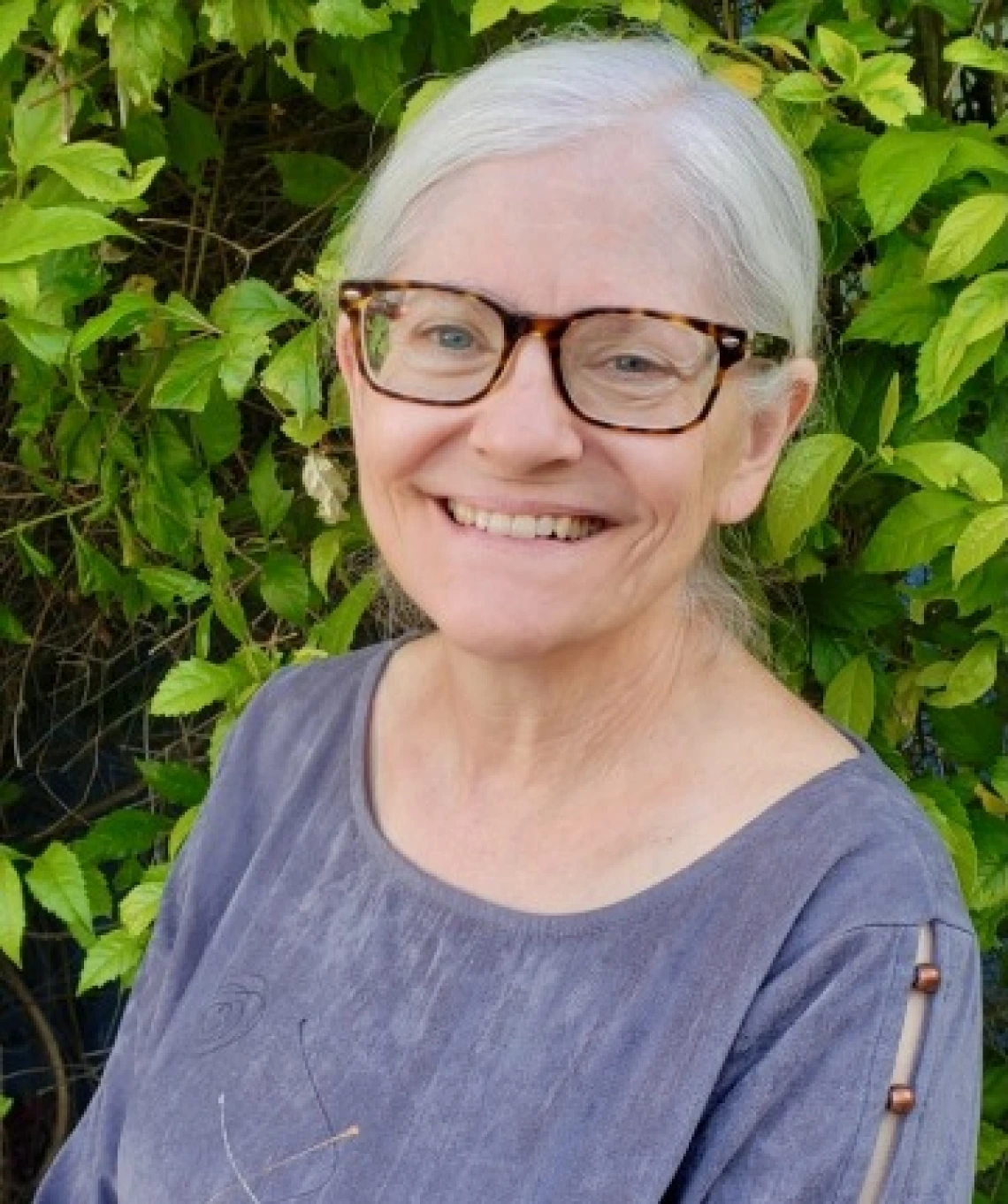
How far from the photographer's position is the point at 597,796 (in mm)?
1599

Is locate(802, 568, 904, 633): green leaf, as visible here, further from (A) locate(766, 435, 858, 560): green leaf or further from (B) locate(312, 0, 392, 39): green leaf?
(B) locate(312, 0, 392, 39): green leaf

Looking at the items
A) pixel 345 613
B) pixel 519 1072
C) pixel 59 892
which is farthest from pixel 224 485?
pixel 519 1072

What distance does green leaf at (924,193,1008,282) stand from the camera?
5.38ft

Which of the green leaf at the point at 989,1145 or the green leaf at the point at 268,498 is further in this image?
the green leaf at the point at 268,498

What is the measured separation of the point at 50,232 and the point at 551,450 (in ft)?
1.95

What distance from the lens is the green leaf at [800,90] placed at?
171 cm

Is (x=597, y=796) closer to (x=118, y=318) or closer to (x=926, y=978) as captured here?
(x=926, y=978)

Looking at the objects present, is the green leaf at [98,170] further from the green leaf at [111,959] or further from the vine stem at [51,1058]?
the vine stem at [51,1058]

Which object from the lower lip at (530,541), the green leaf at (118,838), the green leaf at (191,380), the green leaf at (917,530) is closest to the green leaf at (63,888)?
the green leaf at (118,838)

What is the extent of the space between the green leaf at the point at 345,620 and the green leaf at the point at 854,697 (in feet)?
1.64

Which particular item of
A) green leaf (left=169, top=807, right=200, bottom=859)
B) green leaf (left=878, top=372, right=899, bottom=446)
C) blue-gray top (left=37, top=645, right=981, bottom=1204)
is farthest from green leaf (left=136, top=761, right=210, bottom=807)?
green leaf (left=878, top=372, right=899, bottom=446)

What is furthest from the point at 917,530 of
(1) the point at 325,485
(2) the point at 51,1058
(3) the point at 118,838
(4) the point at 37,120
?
(2) the point at 51,1058

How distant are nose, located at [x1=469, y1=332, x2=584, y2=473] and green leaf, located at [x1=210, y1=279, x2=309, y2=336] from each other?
0.52 metres

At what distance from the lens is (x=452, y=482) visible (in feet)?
4.93
